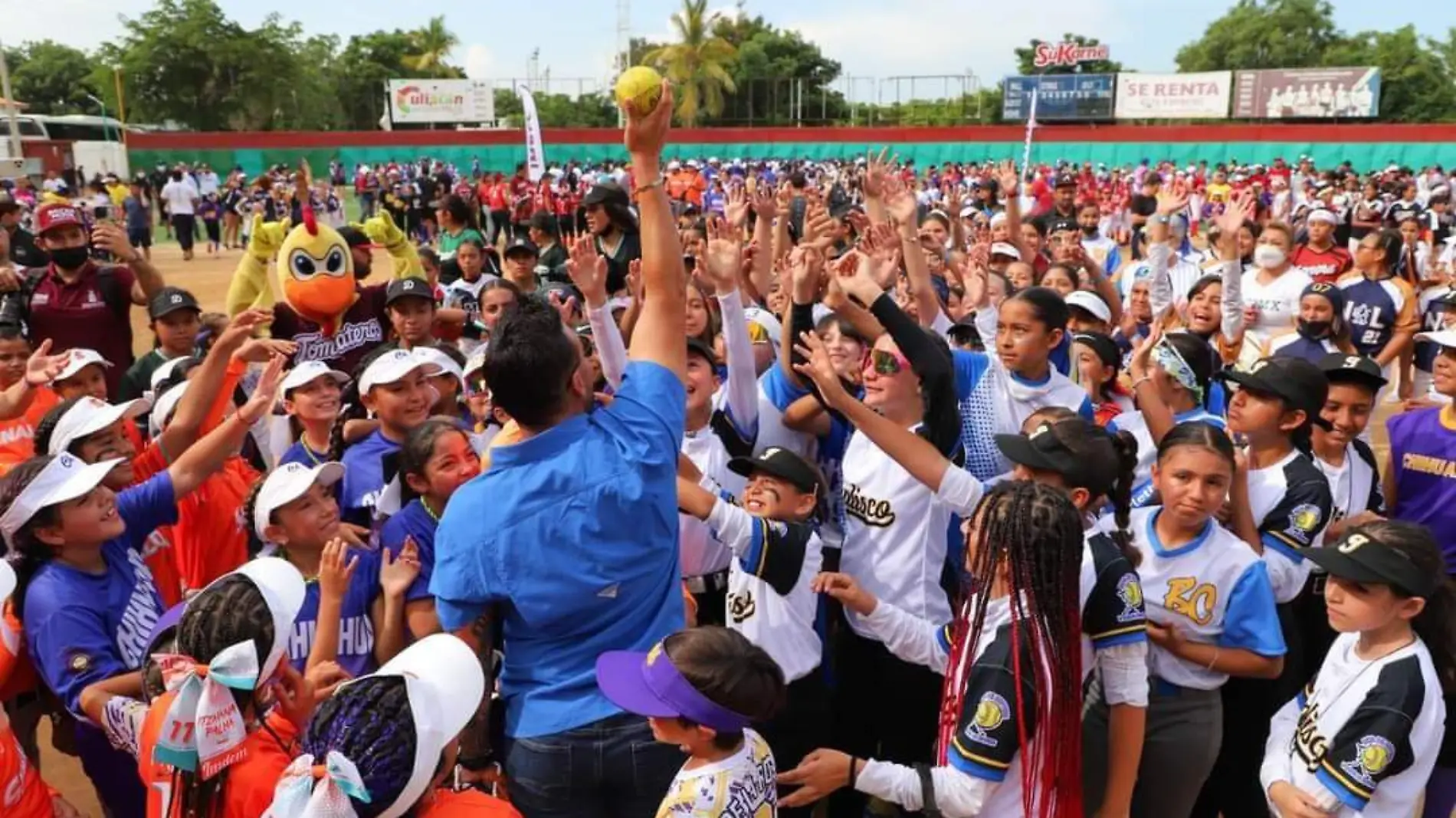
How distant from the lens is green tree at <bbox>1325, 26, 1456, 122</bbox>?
171 ft

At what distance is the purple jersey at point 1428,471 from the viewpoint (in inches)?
155

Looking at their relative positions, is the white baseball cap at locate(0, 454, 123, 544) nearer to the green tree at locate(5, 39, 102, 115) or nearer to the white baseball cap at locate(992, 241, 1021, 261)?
the white baseball cap at locate(992, 241, 1021, 261)

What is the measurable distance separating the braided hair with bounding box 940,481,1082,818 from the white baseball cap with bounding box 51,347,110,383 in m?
4.03

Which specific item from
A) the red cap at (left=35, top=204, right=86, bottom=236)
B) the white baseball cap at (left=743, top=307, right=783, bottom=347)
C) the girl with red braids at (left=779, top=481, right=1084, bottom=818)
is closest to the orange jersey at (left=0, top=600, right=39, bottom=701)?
the girl with red braids at (left=779, top=481, right=1084, bottom=818)

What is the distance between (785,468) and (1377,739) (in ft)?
5.74

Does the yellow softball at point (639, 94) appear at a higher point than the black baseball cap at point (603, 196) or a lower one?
higher

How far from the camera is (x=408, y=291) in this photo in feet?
18.5

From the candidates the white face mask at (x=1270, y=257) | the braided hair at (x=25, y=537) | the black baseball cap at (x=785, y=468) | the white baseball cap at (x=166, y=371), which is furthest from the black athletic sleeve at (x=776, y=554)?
the white face mask at (x=1270, y=257)

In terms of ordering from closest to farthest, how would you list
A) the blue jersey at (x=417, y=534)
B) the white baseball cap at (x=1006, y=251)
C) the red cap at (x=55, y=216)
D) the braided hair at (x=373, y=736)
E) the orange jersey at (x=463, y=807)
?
the braided hair at (x=373, y=736), the orange jersey at (x=463, y=807), the blue jersey at (x=417, y=534), the red cap at (x=55, y=216), the white baseball cap at (x=1006, y=251)

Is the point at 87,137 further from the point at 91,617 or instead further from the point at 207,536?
the point at 91,617

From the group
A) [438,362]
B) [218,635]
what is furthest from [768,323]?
[218,635]

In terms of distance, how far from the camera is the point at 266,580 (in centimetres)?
223

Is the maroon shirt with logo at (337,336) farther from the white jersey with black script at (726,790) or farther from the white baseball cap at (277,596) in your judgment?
the white jersey with black script at (726,790)

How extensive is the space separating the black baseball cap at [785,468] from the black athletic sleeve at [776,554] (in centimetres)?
26
